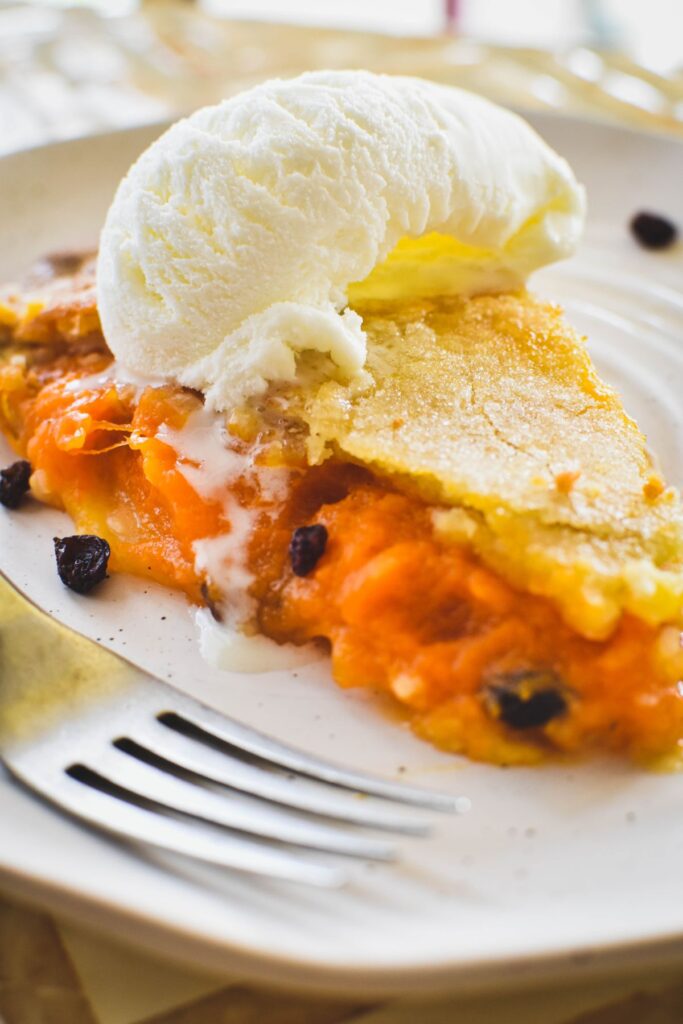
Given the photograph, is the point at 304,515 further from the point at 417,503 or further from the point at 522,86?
the point at 522,86

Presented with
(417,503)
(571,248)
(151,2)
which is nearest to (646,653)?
(417,503)

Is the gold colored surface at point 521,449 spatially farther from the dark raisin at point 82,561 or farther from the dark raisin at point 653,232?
the dark raisin at point 653,232

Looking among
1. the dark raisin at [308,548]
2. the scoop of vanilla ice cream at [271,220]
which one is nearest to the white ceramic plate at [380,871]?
the dark raisin at [308,548]

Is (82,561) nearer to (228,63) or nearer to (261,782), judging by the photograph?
(261,782)

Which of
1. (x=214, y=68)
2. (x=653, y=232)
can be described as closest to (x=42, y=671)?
(x=653, y=232)

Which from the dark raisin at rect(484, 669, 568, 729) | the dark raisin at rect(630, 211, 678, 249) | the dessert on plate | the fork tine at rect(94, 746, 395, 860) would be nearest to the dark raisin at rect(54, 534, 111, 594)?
the dessert on plate

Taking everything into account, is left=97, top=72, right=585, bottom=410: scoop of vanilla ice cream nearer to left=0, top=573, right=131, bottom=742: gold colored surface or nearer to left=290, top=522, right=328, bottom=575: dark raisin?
left=290, top=522, right=328, bottom=575: dark raisin
